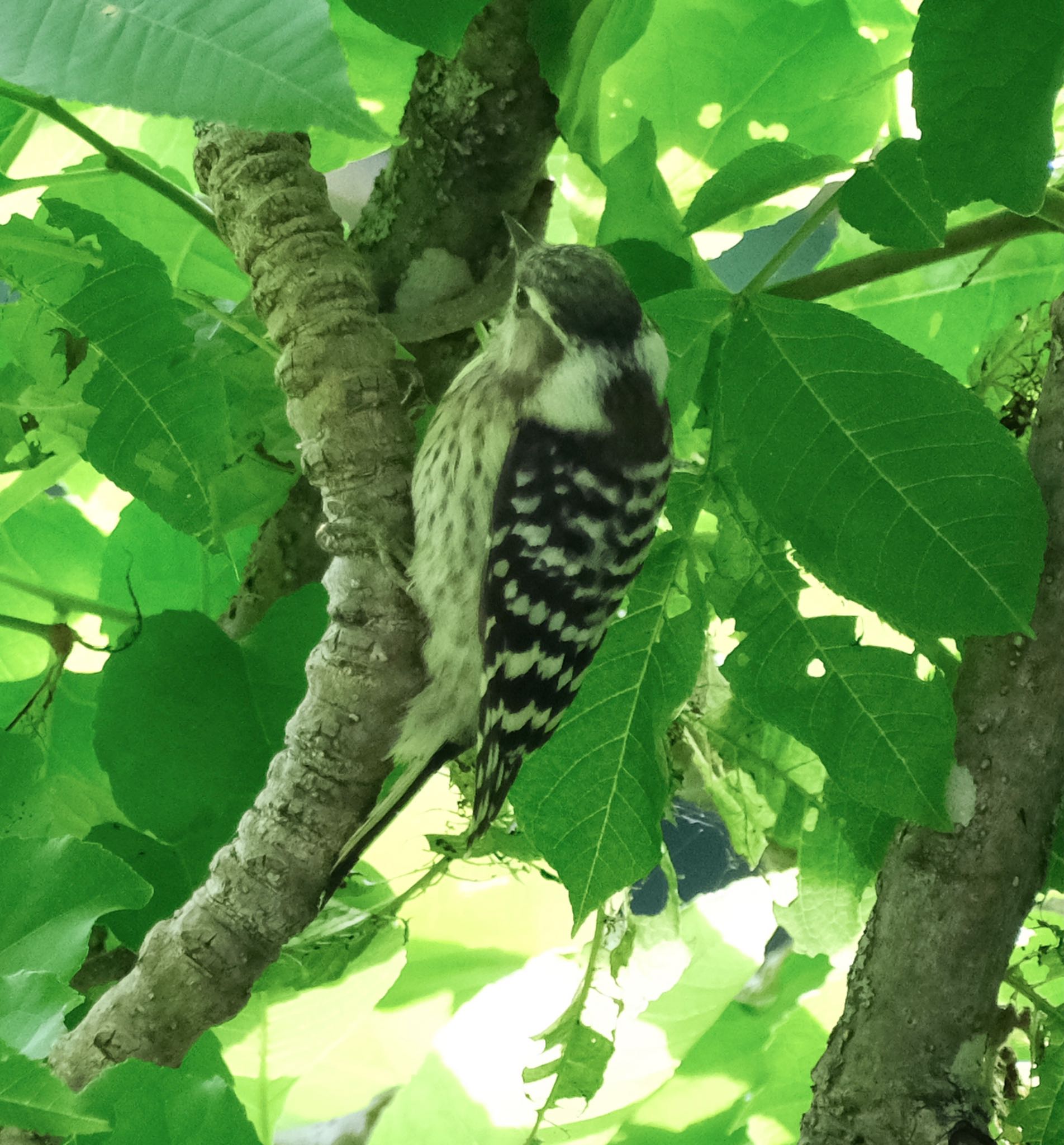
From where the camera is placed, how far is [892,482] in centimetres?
49

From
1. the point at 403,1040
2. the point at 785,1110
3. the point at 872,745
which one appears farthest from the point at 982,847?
the point at 403,1040

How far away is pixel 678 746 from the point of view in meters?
0.91

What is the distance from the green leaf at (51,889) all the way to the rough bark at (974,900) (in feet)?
1.29

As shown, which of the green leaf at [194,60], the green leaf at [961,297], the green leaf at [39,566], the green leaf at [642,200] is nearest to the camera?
the green leaf at [194,60]

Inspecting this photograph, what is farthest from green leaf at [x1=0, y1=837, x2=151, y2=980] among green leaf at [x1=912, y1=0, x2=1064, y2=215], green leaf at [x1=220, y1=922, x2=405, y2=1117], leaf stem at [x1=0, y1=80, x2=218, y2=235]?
green leaf at [x1=912, y1=0, x2=1064, y2=215]

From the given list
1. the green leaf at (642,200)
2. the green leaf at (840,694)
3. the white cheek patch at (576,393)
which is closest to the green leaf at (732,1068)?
the green leaf at (840,694)

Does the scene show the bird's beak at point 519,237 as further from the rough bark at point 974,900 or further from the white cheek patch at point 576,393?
the rough bark at point 974,900

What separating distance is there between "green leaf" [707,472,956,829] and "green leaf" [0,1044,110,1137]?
0.35 meters

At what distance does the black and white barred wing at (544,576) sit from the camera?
65 cm

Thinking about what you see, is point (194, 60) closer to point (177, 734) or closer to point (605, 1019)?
point (177, 734)

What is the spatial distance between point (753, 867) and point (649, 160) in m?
0.57

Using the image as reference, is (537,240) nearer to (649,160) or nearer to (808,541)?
(649,160)

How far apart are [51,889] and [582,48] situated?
0.54m

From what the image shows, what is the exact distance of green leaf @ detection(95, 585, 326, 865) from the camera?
0.71 m
